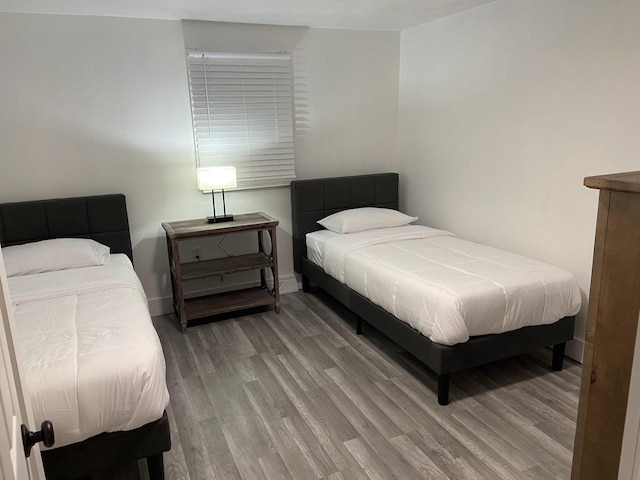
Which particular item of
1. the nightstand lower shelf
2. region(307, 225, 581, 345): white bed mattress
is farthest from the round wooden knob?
the nightstand lower shelf

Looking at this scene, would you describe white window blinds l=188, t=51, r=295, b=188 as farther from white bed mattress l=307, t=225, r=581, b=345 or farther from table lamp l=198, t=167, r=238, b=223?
white bed mattress l=307, t=225, r=581, b=345

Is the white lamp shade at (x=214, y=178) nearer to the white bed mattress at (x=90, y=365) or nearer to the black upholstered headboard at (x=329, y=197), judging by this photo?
the black upholstered headboard at (x=329, y=197)

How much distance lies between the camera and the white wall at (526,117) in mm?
2650

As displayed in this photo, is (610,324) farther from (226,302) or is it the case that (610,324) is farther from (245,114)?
(245,114)

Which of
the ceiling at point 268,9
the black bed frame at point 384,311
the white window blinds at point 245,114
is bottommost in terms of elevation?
the black bed frame at point 384,311

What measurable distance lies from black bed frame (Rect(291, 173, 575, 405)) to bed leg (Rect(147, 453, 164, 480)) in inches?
56.7

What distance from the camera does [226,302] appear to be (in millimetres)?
3854

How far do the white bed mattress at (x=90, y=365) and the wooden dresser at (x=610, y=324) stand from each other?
1.55m

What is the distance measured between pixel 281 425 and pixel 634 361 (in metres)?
1.91

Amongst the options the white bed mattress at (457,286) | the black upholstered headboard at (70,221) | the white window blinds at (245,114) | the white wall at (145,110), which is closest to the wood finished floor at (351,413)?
the white bed mattress at (457,286)

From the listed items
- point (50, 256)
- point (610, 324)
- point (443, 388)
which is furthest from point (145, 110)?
point (610, 324)

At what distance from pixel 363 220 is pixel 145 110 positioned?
197 centimetres

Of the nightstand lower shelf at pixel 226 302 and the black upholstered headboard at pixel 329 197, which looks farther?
the black upholstered headboard at pixel 329 197

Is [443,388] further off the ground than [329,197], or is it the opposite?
[329,197]
